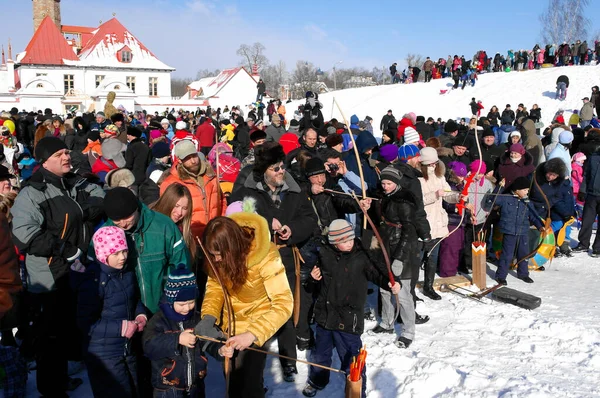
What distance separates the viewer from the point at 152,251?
343 centimetres

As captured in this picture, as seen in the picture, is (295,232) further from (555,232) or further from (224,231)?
(555,232)

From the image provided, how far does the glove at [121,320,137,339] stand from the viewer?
3129 mm

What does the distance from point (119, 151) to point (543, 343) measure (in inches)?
216

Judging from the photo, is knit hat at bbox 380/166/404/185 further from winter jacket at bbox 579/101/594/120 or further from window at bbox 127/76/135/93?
window at bbox 127/76/135/93

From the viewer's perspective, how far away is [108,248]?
9.97 ft

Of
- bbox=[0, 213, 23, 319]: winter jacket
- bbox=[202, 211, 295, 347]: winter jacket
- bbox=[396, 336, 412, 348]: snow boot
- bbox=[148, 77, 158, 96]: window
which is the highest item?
bbox=[148, 77, 158, 96]: window

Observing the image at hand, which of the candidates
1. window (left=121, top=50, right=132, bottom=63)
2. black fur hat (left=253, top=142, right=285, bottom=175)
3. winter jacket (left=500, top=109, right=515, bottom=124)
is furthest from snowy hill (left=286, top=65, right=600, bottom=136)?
window (left=121, top=50, right=132, bottom=63)

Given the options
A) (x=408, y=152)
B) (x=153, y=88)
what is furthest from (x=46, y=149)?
(x=153, y=88)

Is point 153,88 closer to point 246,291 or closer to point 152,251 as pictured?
point 152,251

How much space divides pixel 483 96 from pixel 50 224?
2899 centimetres

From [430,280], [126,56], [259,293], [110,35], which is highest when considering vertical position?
[110,35]

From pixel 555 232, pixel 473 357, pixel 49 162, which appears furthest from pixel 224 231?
pixel 555 232

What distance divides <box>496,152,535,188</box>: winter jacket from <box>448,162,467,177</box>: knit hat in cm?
87

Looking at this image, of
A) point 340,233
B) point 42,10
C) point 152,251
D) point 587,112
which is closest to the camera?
point 152,251
